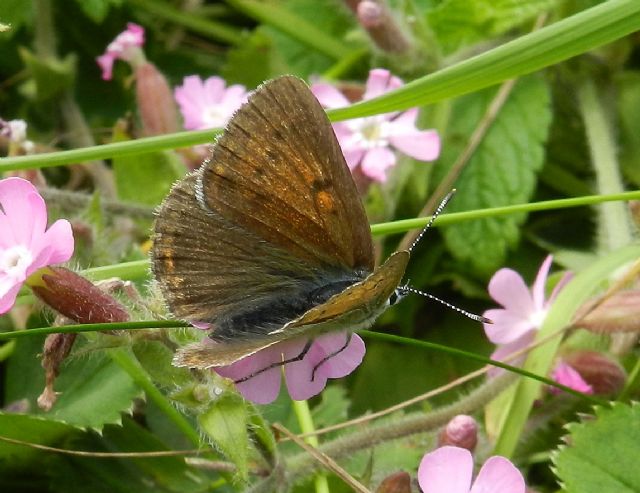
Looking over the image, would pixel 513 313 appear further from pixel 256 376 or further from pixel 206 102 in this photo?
pixel 206 102

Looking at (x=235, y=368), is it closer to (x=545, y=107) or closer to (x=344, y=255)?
(x=344, y=255)

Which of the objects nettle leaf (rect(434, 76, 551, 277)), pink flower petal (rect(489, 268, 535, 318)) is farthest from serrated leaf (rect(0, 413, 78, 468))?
nettle leaf (rect(434, 76, 551, 277))


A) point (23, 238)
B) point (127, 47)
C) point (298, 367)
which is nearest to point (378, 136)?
point (127, 47)

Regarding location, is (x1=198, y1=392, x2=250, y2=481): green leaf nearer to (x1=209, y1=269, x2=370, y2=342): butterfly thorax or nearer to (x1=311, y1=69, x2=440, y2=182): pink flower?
(x1=209, y1=269, x2=370, y2=342): butterfly thorax

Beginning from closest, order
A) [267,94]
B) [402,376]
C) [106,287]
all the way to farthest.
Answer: [267,94]
[106,287]
[402,376]

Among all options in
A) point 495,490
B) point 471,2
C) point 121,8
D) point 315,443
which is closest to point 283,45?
point 121,8

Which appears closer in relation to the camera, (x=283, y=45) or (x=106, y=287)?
(x=106, y=287)

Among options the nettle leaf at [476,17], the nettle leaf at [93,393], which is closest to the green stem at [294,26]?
the nettle leaf at [476,17]
